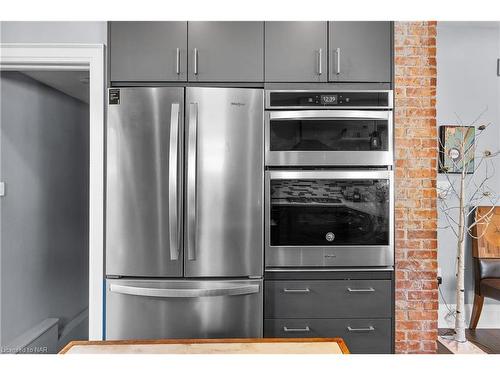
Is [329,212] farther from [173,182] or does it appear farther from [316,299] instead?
[173,182]

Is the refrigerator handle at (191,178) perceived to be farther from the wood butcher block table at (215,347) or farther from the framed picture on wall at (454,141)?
the framed picture on wall at (454,141)

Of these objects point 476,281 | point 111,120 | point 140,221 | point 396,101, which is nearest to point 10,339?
point 140,221

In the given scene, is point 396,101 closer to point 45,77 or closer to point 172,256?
point 172,256

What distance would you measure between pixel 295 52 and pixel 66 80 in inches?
75.8

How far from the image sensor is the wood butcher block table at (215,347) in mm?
1141

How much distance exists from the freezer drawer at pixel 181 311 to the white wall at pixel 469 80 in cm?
221

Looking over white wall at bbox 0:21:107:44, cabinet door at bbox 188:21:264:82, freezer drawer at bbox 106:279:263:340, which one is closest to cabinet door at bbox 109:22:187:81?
cabinet door at bbox 188:21:264:82

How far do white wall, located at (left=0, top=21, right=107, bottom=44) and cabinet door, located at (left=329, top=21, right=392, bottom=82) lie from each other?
4.45 ft

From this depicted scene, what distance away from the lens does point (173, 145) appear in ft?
6.83

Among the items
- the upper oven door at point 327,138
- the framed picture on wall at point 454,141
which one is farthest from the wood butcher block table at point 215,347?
the framed picture on wall at point 454,141

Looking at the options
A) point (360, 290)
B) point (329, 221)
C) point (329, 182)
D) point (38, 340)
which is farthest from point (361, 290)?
point (38, 340)

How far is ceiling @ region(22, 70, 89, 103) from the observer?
9.64 ft

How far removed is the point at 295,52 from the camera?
2.23 meters
